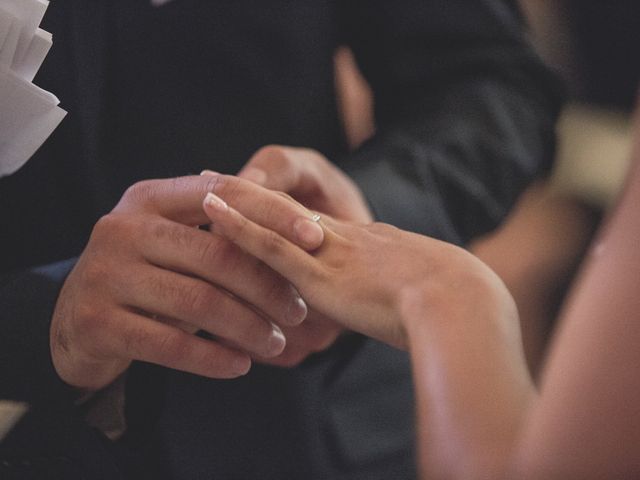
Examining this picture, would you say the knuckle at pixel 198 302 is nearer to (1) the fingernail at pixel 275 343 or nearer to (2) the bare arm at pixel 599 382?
(1) the fingernail at pixel 275 343

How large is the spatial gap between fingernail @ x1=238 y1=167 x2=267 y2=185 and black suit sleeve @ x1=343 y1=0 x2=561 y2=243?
0.68ft

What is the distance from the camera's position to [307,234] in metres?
0.42

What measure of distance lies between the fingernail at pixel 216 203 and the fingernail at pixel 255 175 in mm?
102

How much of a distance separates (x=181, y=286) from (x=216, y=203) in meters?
0.05

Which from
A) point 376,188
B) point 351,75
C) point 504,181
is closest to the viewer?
point 376,188

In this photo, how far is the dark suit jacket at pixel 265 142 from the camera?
478mm

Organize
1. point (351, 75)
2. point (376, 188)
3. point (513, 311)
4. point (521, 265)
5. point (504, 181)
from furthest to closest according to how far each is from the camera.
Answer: point (351, 75), point (504, 181), point (376, 188), point (521, 265), point (513, 311)

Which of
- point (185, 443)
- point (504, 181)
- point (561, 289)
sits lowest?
point (185, 443)

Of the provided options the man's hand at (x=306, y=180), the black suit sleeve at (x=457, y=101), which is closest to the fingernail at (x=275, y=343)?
the man's hand at (x=306, y=180)

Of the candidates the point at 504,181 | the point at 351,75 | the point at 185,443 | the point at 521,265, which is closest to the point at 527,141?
the point at 504,181

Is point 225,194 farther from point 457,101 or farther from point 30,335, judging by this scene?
point 457,101

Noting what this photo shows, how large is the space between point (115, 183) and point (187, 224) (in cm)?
9

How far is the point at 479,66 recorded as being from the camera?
83cm

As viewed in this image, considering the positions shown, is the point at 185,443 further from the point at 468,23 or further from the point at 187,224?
the point at 468,23
